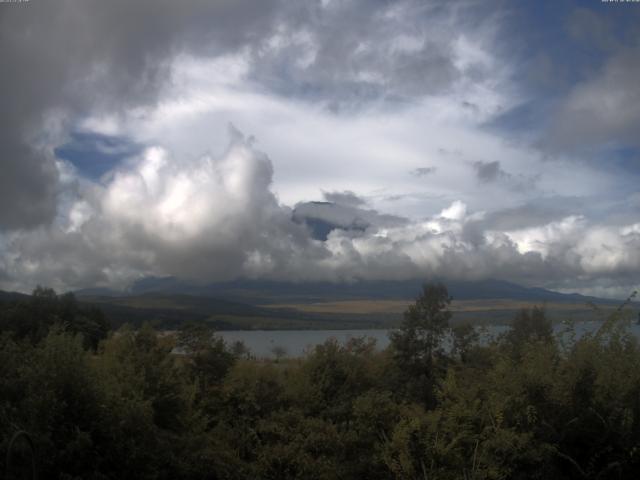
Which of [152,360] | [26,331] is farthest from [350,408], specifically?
[26,331]

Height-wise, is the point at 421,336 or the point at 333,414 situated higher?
the point at 421,336

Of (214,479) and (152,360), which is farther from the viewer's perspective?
(152,360)

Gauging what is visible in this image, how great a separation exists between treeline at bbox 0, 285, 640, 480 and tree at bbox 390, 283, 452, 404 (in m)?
0.06

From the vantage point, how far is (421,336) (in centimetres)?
1712

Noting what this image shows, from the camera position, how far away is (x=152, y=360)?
14.7 meters

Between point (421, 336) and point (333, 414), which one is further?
point (421, 336)

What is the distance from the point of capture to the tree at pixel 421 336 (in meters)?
16.9

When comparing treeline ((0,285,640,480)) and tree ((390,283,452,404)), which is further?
tree ((390,283,452,404))

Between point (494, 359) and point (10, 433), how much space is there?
1086cm

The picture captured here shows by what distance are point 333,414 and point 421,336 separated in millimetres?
3899

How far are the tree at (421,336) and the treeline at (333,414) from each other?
0.06m

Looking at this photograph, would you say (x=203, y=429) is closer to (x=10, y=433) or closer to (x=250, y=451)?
(x=250, y=451)

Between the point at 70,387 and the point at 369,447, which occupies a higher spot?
the point at 70,387

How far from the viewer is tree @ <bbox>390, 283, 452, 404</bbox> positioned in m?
16.9
